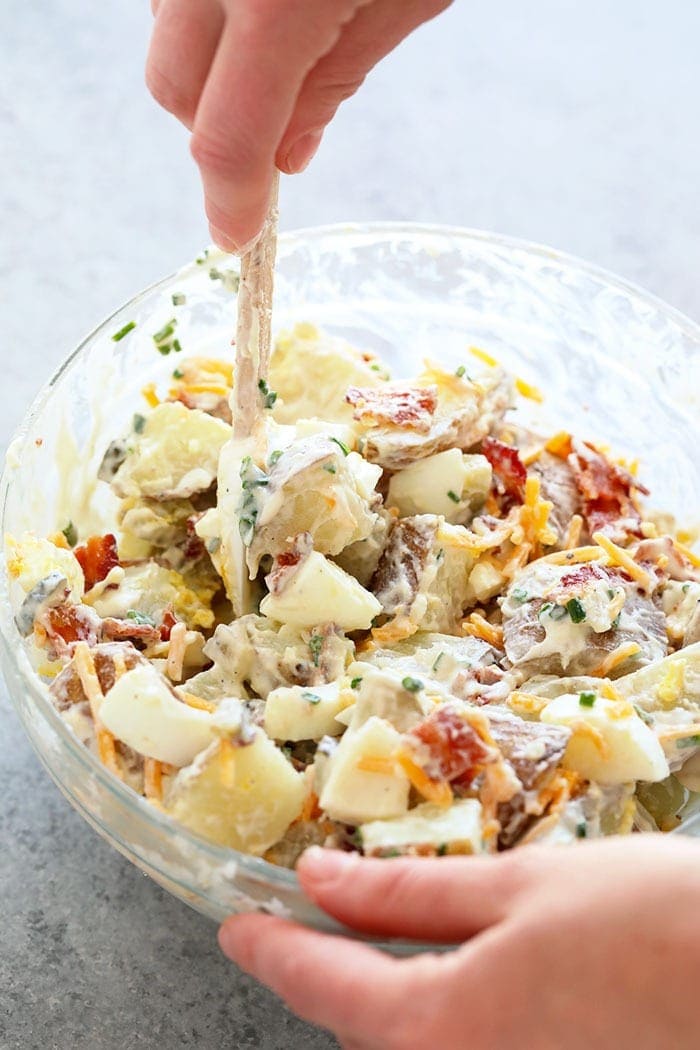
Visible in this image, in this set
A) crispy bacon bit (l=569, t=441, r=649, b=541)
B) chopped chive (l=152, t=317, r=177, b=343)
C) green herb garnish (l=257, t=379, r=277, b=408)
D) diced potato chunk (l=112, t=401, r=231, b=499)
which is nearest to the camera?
green herb garnish (l=257, t=379, r=277, b=408)

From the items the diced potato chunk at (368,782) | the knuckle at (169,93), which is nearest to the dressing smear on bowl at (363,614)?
the diced potato chunk at (368,782)

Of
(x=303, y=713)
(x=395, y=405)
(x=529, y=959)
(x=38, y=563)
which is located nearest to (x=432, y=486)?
(x=395, y=405)

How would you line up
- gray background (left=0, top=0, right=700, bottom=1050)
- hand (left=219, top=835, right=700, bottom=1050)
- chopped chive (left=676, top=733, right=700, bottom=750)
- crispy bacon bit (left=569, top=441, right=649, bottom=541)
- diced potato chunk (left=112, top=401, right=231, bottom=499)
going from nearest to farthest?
hand (left=219, top=835, right=700, bottom=1050)
chopped chive (left=676, top=733, right=700, bottom=750)
diced potato chunk (left=112, top=401, right=231, bottom=499)
crispy bacon bit (left=569, top=441, right=649, bottom=541)
gray background (left=0, top=0, right=700, bottom=1050)

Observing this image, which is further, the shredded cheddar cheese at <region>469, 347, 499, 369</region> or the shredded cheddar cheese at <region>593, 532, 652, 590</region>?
the shredded cheddar cheese at <region>469, 347, 499, 369</region>

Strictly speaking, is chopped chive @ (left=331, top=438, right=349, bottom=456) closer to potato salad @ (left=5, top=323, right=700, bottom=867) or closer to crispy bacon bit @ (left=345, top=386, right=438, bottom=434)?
potato salad @ (left=5, top=323, right=700, bottom=867)

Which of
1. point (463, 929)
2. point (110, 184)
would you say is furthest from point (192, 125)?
point (110, 184)

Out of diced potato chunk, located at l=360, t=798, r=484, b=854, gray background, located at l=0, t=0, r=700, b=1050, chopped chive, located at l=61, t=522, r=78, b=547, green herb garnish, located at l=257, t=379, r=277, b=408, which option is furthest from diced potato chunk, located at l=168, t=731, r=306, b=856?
gray background, located at l=0, t=0, r=700, b=1050
